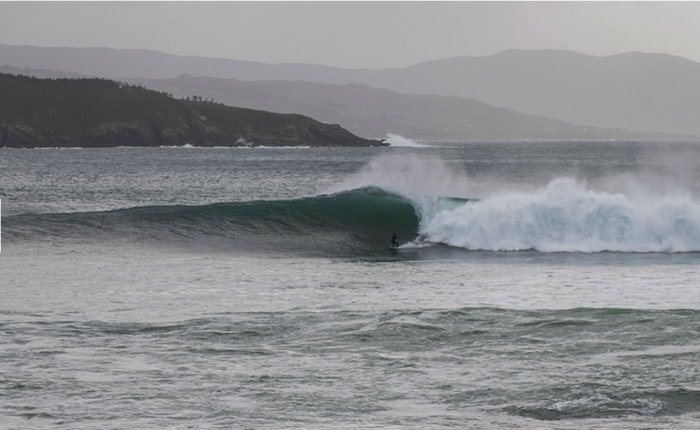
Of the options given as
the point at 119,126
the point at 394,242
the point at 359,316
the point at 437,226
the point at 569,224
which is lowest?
the point at 359,316

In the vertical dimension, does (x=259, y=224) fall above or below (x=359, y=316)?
above

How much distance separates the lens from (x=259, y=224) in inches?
1173

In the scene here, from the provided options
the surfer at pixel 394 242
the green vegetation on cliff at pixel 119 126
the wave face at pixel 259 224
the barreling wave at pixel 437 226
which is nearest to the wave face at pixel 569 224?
the barreling wave at pixel 437 226

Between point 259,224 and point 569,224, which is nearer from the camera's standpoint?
point 569,224

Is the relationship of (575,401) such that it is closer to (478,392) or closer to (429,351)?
(478,392)

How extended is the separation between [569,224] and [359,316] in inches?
581

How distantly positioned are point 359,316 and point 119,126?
179120mm

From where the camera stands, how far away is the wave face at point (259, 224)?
89.2 ft

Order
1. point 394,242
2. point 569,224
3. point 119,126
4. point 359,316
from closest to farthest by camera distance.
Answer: point 359,316 → point 394,242 → point 569,224 → point 119,126

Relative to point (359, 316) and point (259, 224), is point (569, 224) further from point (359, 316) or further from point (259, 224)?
point (359, 316)

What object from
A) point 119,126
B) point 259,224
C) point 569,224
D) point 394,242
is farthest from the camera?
point 119,126

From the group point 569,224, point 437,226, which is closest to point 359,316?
point 437,226

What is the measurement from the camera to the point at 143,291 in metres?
17.2

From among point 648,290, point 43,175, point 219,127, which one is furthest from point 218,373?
point 219,127
